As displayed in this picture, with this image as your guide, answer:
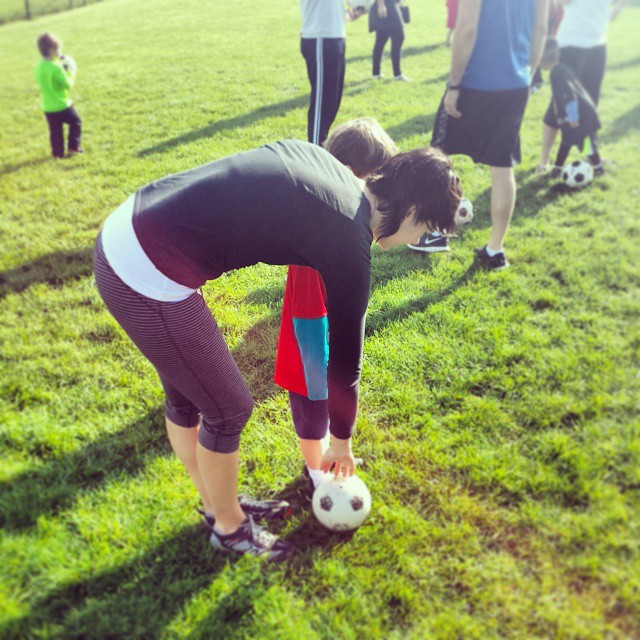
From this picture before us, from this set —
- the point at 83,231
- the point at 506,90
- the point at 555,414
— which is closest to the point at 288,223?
the point at 555,414

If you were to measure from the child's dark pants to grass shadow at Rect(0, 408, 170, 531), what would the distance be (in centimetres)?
561

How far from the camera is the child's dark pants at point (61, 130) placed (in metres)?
7.13

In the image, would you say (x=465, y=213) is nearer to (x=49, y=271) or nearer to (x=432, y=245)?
(x=432, y=245)

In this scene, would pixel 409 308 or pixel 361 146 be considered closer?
pixel 361 146

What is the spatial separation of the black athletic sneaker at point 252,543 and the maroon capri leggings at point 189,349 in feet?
1.72

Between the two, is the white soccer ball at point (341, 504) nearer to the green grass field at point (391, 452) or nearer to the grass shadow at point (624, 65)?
the green grass field at point (391, 452)

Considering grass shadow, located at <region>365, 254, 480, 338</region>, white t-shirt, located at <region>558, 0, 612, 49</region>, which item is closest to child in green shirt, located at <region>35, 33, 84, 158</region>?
grass shadow, located at <region>365, 254, 480, 338</region>

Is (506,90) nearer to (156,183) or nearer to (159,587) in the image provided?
(156,183)

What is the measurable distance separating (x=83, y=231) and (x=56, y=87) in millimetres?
3133

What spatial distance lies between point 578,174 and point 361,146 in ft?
13.6

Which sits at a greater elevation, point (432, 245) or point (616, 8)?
point (616, 8)

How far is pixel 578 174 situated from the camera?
572cm

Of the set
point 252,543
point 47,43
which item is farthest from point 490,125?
point 47,43

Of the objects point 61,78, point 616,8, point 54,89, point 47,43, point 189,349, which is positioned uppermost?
point 616,8
